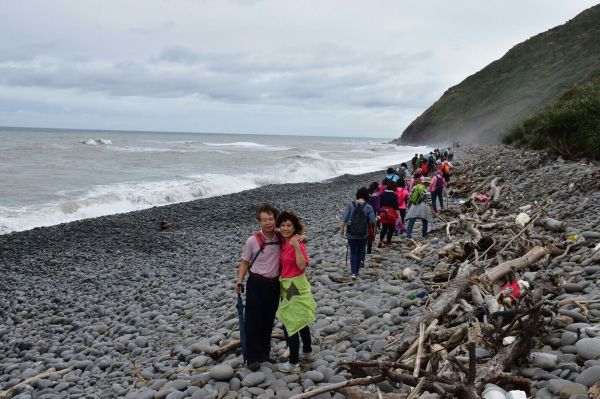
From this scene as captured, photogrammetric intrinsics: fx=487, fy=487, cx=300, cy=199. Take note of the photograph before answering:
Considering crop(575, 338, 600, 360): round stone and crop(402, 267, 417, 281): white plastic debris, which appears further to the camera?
crop(402, 267, 417, 281): white plastic debris

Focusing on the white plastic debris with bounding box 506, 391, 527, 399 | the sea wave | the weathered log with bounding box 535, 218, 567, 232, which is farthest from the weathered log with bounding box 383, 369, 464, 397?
the sea wave

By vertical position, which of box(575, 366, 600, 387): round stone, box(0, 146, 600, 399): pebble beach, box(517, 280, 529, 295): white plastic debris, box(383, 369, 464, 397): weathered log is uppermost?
box(517, 280, 529, 295): white plastic debris

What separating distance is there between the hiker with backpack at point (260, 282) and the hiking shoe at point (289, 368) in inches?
11.0

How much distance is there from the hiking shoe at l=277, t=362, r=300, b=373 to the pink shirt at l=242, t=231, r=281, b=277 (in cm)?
92

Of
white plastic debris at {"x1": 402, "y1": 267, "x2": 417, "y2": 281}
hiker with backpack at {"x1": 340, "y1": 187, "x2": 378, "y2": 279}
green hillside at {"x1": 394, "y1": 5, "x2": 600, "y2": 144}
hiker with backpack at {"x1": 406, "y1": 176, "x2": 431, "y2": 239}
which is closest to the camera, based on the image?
white plastic debris at {"x1": 402, "y1": 267, "x2": 417, "y2": 281}

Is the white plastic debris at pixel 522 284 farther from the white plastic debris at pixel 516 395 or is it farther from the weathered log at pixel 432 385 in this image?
the weathered log at pixel 432 385

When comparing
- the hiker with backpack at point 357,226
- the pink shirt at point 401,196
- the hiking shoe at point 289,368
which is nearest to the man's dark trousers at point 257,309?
the hiking shoe at point 289,368

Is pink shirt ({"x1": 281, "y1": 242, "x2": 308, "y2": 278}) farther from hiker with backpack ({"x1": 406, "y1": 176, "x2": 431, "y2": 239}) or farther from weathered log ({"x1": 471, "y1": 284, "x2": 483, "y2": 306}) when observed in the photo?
hiker with backpack ({"x1": 406, "y1": 176, "x2": 431, "y2": 239})

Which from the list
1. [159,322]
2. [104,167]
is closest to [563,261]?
[159,322]

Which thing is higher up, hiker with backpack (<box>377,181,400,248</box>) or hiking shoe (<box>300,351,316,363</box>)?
hiker with backpack (<box>377,181,400,248</box>)

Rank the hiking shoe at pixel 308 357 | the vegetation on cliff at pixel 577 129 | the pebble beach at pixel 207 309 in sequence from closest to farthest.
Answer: the pebble beach at pixel 207 309 < the hiking shoe at pixel 308 357 < the vegetation on cliff at pixel 577 129

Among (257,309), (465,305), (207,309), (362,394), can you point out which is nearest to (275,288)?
(257,309)

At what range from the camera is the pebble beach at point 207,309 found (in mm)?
4691

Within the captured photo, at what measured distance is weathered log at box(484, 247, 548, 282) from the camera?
612 centimetres
